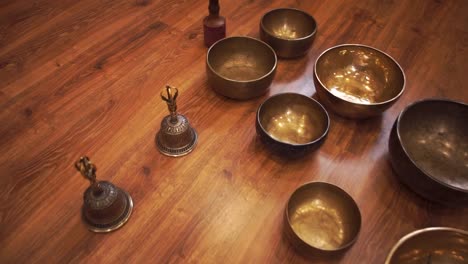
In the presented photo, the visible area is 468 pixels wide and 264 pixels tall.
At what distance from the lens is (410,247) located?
884 mm

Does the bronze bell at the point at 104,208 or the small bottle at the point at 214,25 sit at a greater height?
the small bottle at the point at 214,25

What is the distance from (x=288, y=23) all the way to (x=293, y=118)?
1.82ft

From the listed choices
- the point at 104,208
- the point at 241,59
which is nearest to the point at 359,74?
the point at 241,59

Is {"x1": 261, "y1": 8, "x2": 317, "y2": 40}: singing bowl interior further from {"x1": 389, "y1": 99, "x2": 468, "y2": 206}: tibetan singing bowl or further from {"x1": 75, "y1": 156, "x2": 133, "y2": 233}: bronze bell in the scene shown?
{"x1": 75, "y1": 156, "x2": 133, "y2": 233}: bronze bell

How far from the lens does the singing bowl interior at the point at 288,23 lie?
149 cm

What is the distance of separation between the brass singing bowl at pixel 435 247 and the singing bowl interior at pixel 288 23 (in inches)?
36.8

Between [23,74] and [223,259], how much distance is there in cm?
101

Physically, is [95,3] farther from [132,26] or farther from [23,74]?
[23,74]

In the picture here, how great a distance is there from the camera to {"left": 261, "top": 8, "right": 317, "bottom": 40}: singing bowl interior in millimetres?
1490

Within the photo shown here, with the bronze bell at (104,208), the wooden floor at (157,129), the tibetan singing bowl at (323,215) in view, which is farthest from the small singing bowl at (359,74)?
the bronze bell at (104,208)

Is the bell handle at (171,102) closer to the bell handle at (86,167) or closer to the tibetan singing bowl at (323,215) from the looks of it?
the bell handle at (86,167)

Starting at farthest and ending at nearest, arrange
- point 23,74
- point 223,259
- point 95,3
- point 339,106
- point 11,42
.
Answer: point 95,3 < point 11,42 < point 23,74 < point 339,106 < point 223,259

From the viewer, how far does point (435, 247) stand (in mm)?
905

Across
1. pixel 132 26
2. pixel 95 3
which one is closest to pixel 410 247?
pixel 132 26
